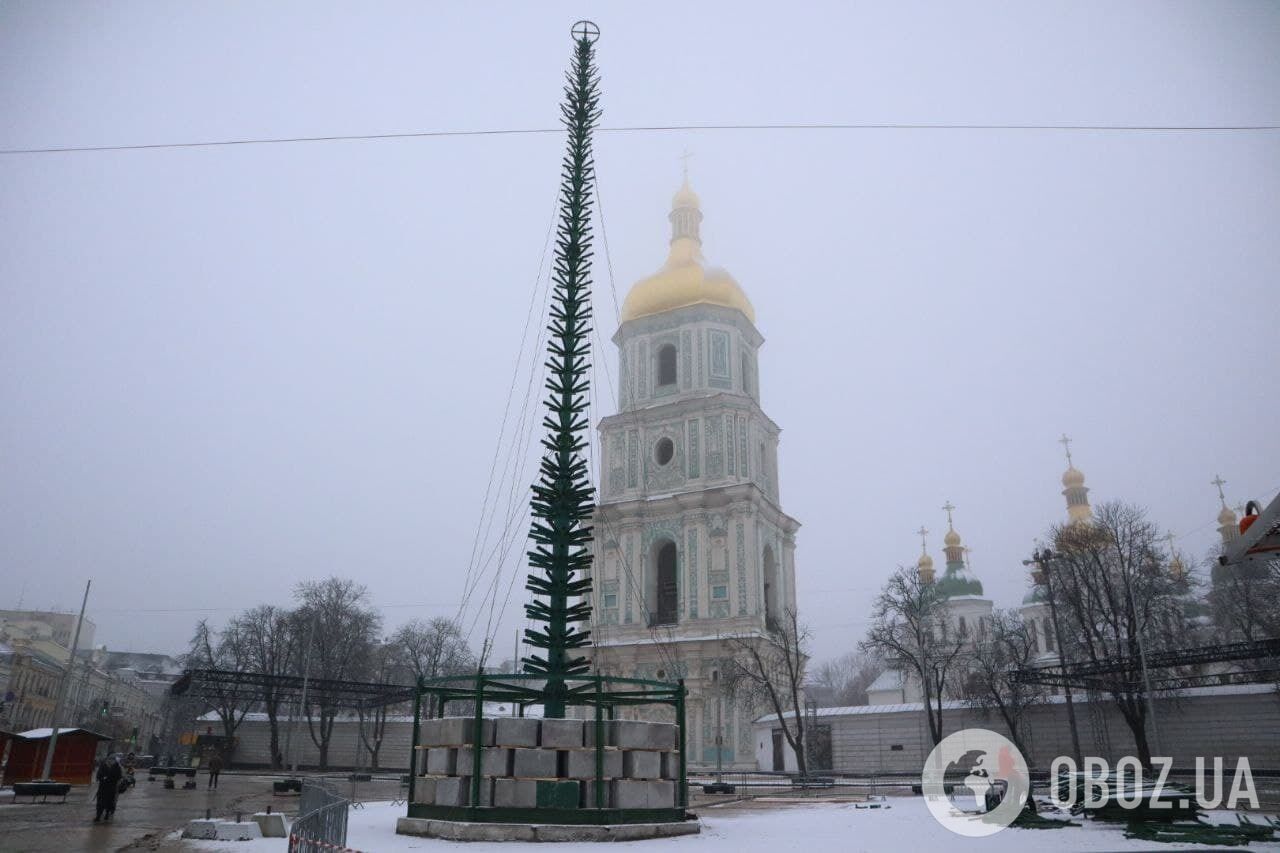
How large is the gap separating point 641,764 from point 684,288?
128ft

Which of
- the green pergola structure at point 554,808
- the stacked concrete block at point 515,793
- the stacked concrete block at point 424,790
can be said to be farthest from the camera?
the stacked concrete block at point 424,790

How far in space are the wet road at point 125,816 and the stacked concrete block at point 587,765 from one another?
593cm

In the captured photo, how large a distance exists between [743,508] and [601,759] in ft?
104

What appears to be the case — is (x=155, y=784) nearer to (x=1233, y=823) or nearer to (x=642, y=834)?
(x=642, y=834)

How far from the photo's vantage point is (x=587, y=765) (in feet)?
44.4

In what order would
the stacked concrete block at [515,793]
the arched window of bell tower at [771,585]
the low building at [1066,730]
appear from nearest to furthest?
1. the stacked concrete block at [515,793]
2. the low building at [1066,730]
3. the arched window of bell tower at [771,585]

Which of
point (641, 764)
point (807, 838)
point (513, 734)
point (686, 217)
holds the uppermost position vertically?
point (686, 217)

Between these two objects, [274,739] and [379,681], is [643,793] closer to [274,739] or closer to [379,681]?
[274,739]

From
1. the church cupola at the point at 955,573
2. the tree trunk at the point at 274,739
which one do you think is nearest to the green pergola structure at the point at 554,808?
the tree trunk at the point at 274,739

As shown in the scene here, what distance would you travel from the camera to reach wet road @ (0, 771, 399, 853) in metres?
13.8

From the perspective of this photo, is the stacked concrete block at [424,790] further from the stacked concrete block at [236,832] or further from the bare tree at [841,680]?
Answer: the bare tree at [841,680]

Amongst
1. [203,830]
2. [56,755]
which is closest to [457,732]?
[203,830]

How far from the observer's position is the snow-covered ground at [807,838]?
12219mm

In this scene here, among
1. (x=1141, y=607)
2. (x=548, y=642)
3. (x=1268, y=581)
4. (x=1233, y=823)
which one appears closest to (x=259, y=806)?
(x=548, y=642)
